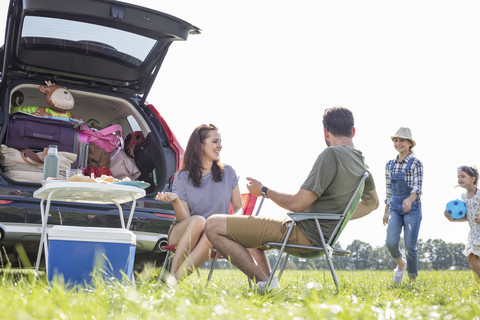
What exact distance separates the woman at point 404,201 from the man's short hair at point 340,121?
2.41 meters

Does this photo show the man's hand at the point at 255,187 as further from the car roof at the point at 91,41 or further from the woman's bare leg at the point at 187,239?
the car roof at the point at 91,41

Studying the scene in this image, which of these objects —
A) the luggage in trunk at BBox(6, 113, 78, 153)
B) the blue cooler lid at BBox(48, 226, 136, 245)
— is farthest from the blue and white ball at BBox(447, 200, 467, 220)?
the blue cooler lid at BBox(48, 226, 136, 245)

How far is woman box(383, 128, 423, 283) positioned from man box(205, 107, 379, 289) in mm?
2436

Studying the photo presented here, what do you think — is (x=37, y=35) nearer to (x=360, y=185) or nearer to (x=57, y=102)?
(x=57, y=102)

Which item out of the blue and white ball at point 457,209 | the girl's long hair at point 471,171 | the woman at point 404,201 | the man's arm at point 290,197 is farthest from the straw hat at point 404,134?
the man's arm at point 290,197

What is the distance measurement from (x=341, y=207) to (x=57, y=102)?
2535 millimetres

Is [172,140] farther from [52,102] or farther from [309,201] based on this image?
[309,201]

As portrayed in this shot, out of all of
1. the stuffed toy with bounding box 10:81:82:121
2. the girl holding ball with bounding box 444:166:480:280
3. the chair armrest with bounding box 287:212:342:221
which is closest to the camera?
the chair armrest with bounding box 287:212:342:221

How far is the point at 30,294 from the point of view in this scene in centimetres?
258

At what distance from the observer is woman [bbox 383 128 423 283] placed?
18.9ft

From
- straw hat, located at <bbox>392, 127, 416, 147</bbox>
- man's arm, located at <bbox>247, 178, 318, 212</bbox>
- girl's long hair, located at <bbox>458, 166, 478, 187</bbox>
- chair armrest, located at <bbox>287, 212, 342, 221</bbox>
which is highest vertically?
straw hat, located at <bbox>392, 127, 416, 147</bbox>

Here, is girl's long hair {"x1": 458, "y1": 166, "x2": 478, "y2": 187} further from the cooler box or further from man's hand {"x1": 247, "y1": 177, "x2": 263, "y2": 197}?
the cooler box

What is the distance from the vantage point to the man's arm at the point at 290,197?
3.32 metres

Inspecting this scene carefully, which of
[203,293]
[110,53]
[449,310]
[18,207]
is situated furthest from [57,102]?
[449,310]
